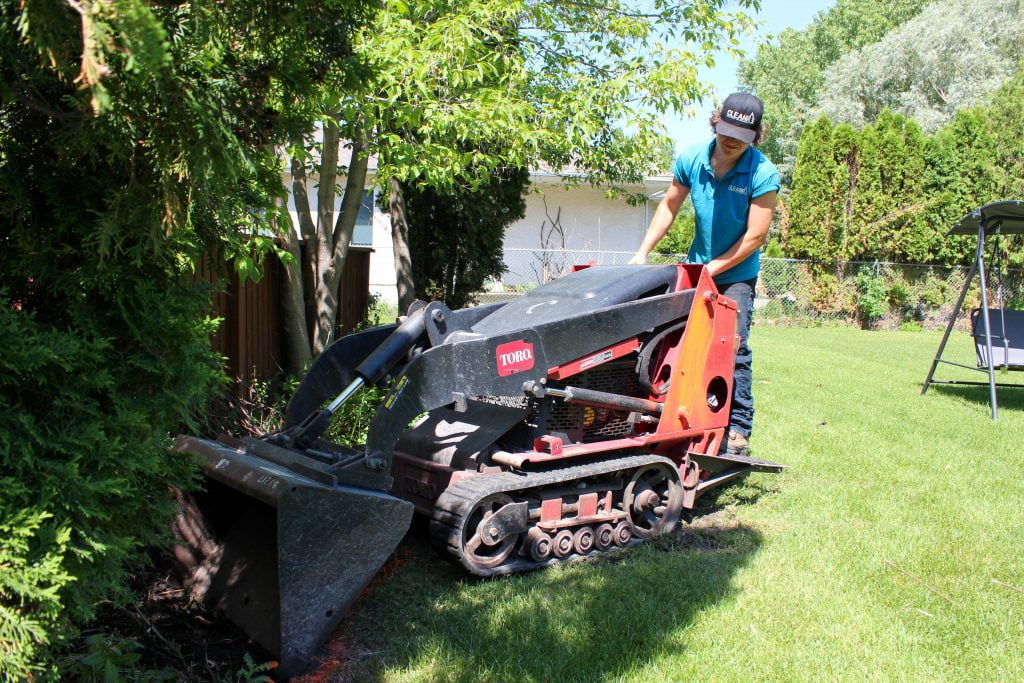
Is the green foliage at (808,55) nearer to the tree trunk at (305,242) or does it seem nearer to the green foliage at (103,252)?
the tree trunk at (305,242)

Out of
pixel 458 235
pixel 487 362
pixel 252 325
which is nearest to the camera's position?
pixel 487 362

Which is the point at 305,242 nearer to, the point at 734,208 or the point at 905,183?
the point at 734,208

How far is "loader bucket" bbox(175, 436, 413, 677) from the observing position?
10.1 feet

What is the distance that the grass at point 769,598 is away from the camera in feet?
10.7

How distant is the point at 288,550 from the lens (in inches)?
121

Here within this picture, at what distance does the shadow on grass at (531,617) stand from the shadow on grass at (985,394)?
6.46 m

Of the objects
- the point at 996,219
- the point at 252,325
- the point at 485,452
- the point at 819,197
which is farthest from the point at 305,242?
the point at 819,197

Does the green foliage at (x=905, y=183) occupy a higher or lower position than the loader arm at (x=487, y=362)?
higher

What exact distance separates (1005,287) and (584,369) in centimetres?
2021

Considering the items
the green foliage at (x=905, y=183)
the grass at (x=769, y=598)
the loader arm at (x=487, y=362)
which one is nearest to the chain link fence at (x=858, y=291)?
the green foliage at (x=905, y=183)

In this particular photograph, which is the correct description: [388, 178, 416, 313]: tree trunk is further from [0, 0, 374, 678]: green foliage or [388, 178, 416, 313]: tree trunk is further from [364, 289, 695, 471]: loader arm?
[0, 0, 374, 678]: green foliage

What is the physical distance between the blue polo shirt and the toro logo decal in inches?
72.7

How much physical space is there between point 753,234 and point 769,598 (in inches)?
88.9

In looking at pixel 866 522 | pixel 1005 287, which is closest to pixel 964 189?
pixel 1005 287
